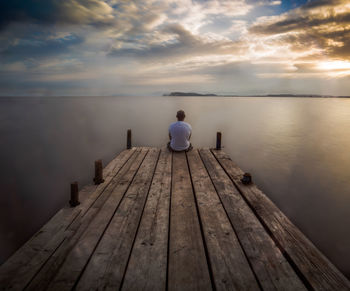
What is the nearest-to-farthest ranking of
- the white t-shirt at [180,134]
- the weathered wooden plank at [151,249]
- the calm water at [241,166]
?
1. the weathered wooden plank at [151,249]
2. the calm water at [241,166]
3. the white t-shirt at [180,134]

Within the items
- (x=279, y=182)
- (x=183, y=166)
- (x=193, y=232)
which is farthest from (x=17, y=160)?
→ (x=279, y=182)

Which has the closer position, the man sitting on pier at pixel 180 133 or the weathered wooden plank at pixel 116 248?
the weathered wooden plank at pixel 116 248

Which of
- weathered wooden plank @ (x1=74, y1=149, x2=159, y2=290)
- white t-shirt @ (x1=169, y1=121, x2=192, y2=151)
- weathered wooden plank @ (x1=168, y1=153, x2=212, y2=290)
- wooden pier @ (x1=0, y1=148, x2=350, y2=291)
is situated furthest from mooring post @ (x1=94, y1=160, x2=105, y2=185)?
white t-shirt @ (x1=169, y1=121, x2=192, y2=151)

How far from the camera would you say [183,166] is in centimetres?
604

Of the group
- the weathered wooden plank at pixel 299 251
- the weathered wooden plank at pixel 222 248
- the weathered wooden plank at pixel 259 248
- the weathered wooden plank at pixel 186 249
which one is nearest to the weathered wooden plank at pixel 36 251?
the weathered wooden plank at pixel 186 249

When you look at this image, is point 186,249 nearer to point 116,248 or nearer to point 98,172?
point 116,248

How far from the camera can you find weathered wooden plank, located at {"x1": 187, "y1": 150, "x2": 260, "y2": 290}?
83.5 inches

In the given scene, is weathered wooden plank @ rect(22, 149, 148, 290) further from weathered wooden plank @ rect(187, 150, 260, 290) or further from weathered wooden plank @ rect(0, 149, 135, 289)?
weathered wooden plank @ rect(187, 150, 260, 290)

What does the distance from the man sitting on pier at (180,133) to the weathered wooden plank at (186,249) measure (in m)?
3.36

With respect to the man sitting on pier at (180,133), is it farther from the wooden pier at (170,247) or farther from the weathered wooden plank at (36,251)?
the weathered wooden plank at (36,251)

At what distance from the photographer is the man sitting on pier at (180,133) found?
7250 millimetres

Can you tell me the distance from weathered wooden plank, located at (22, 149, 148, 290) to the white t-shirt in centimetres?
361

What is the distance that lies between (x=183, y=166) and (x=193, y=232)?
10.4 feet

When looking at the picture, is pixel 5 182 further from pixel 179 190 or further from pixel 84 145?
pixel 179 190
